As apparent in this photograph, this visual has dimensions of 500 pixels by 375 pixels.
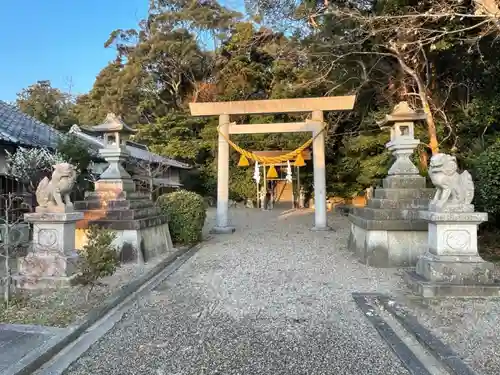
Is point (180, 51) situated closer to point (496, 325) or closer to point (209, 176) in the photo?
point (209, 176)

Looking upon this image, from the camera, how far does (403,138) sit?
589 centimetres

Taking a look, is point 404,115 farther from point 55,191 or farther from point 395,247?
point 55,191

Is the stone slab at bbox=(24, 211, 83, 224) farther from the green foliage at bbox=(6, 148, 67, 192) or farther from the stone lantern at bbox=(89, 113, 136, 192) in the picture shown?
the green foliage at bbox=(6, 148, 67, 192)

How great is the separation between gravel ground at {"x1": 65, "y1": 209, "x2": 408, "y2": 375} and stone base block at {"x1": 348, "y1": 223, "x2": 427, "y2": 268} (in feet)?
0.87

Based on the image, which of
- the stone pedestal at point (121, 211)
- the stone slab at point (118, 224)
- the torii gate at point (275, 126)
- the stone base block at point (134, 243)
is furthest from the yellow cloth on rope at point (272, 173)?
the stone slab at point (118, 224)

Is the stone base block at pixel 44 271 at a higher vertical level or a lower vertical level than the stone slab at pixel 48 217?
lower

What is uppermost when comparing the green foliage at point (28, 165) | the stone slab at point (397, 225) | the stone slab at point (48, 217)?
the green foliage at point (28, 165)

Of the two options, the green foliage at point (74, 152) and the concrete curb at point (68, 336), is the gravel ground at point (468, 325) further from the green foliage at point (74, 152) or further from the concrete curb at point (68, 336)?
the green foliage at point (74, 152)

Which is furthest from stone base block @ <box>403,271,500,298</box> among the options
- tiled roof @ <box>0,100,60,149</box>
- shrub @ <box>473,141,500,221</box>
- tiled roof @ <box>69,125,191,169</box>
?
tiled roof @ <box>69,125,191,169</box>

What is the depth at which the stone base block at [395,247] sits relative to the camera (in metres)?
5.39

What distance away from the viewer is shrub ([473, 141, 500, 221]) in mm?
5629

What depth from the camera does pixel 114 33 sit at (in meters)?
24.3

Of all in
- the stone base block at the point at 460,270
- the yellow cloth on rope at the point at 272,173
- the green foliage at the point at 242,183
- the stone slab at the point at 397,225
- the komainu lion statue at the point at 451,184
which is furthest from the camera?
the green foliage at the point at 242,183

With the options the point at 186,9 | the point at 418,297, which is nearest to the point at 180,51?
the point at 186,9
